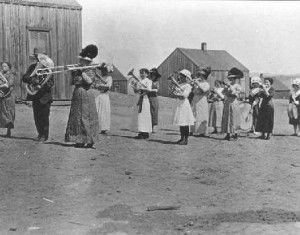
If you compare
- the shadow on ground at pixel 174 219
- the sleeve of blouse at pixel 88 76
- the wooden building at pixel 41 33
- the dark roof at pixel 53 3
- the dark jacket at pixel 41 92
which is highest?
the dark roof at pixel 53 3

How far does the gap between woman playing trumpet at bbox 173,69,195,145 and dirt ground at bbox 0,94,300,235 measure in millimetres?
493

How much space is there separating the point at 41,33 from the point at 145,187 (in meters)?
12.5

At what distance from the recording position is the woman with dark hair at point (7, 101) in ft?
36.2

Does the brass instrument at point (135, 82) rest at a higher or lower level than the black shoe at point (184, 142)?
higher

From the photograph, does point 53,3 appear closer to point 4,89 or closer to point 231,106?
point 4,89

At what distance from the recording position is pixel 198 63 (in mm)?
44594

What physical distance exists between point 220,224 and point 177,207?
0.81 m

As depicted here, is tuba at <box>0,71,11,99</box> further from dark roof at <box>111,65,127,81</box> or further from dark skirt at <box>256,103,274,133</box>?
dark roof at <box>111,65,127,81</box>

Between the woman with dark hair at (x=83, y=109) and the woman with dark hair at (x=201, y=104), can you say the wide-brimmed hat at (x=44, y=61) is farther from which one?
the woman with dark hair at (x=201, y=104)

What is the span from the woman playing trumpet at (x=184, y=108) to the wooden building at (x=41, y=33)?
843 cm

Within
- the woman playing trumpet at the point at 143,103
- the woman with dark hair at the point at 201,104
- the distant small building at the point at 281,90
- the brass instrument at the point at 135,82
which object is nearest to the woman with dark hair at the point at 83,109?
the brass instrument at the point at 135,82

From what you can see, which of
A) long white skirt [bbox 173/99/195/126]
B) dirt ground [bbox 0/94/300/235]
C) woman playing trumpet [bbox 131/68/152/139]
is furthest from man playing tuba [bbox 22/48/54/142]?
long white skirt [bbox 173/99/195/126]

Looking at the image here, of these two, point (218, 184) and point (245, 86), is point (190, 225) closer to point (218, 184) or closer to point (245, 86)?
point (218, 184)

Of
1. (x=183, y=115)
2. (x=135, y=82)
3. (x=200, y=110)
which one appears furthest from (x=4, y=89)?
(x=200, y=110)
